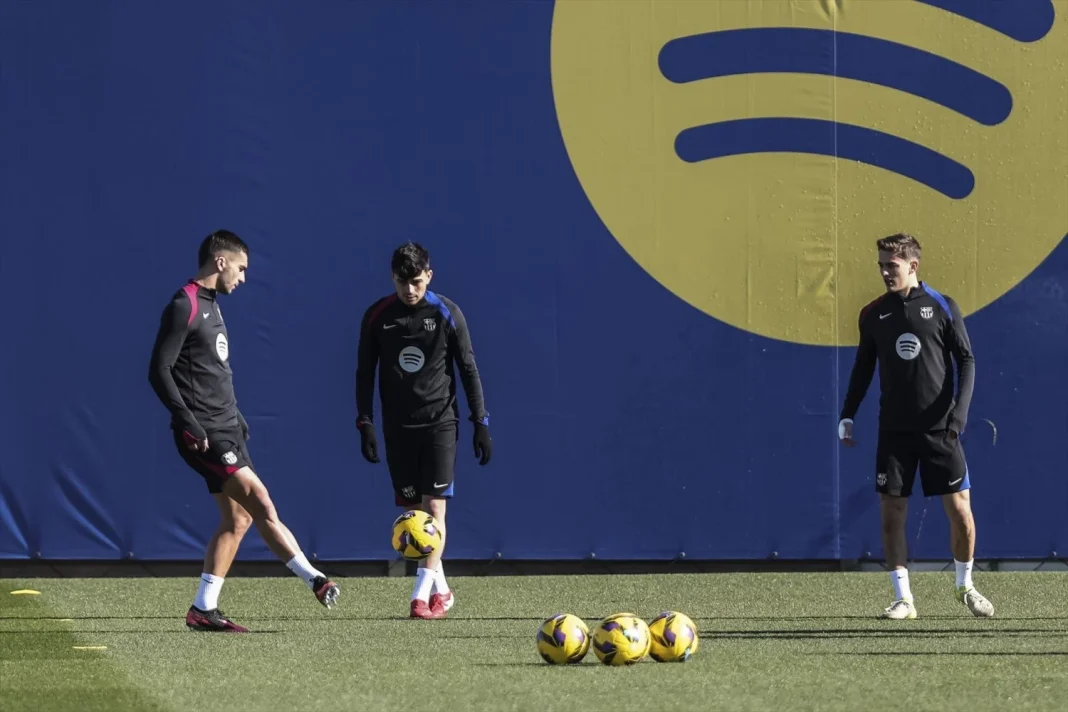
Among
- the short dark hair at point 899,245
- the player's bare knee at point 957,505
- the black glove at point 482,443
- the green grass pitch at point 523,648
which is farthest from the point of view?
the black glove at point 482,443

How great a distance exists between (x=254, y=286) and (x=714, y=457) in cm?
311

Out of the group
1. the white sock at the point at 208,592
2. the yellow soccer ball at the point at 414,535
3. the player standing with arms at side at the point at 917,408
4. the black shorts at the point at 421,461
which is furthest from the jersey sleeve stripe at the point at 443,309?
the player standing with arms at side at the point at 917,408

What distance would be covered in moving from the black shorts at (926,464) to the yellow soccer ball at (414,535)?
228 cm

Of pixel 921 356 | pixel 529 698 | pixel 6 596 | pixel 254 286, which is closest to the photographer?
pixel 529 698

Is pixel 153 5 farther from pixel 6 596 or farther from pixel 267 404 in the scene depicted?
pixel 6 596

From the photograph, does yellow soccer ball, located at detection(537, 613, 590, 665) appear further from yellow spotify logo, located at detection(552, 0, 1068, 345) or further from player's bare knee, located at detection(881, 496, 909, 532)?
yellow spotify logo, located at detection(552, 0, 1068, 345)

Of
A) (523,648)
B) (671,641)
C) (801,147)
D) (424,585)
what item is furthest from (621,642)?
(801,147)

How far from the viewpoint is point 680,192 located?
1021 centimetres

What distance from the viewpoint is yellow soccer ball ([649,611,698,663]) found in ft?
20.5

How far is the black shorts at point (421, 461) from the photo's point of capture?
8.30 m

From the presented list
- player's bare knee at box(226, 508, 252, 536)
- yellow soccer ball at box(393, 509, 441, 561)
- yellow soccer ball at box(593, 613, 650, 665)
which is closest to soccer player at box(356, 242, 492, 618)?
yellow soccer ball at box(393, 509, 441, 561)

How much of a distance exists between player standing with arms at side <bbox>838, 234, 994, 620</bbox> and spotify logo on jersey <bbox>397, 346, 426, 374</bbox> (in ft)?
7.85

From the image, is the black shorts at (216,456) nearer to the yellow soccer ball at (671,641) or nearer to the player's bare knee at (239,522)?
the player's bare knee at (239,522)

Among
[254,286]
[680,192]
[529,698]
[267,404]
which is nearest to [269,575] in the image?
[267,404]
